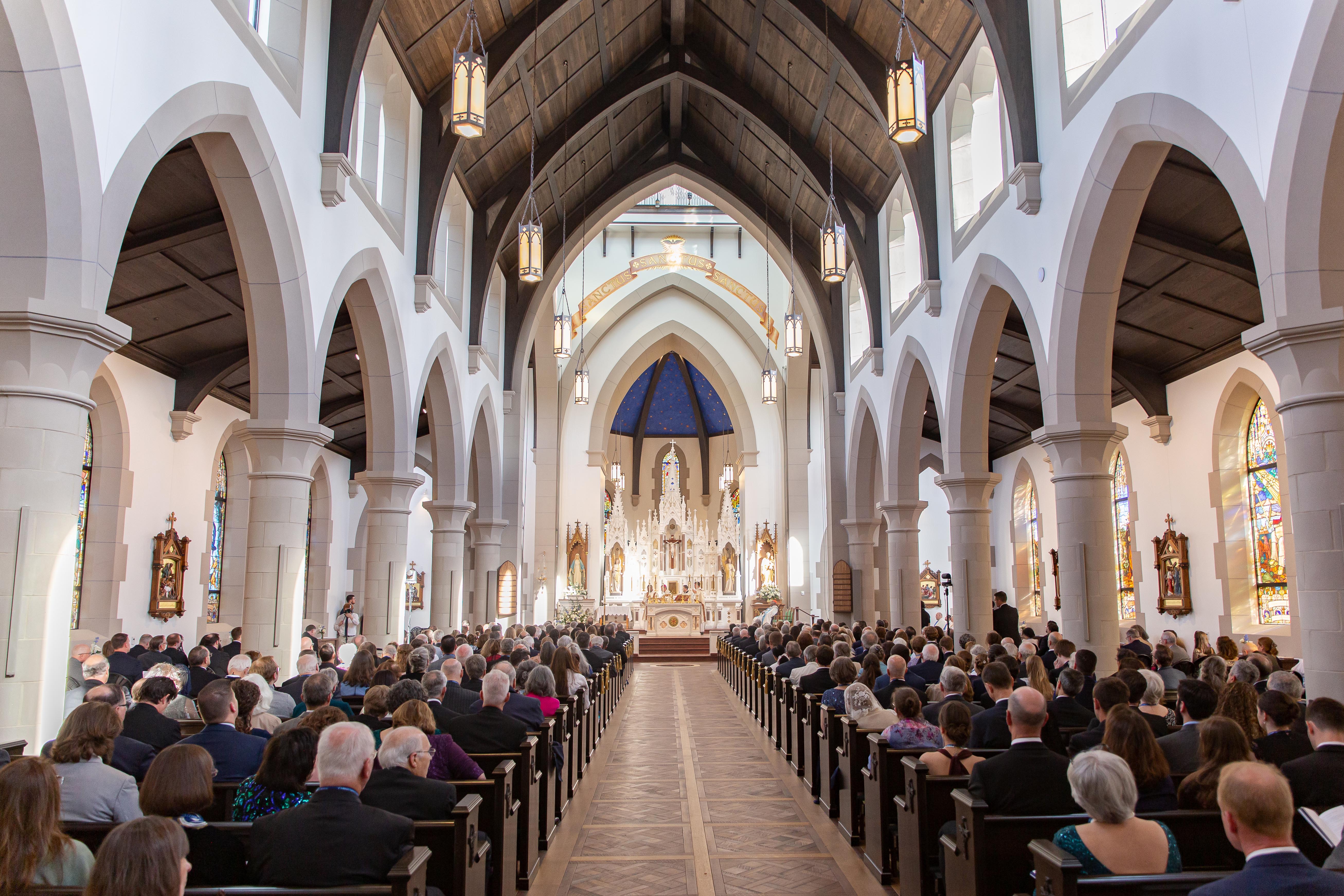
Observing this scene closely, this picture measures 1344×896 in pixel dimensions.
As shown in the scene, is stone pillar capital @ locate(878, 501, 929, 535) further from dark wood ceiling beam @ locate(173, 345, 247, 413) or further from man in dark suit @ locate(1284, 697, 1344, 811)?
man in dark suit @ locate(1284, 697, 1344, 811)

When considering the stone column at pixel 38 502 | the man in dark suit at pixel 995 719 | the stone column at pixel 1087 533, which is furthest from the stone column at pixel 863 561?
the stone column at pixel 38 502

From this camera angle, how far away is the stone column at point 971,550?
39.4ft

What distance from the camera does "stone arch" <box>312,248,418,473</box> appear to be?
1123 cm

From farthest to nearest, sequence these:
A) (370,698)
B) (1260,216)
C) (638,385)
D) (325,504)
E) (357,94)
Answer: (638,385)
(325,504)
(357,94)
(1260,216)
(370,698)

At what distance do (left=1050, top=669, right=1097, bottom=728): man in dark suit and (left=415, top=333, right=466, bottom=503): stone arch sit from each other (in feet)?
36.5

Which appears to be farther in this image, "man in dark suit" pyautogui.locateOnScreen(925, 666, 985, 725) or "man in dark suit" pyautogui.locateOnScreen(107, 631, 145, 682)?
"man in dark suit" pyautogui.locateOnScreen(107, 631, 145, 682)

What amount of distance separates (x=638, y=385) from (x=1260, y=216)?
26.6 meters

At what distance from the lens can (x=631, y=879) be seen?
219 inches

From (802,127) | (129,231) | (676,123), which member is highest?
(676,123)

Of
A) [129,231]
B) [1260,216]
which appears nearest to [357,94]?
[129,231]

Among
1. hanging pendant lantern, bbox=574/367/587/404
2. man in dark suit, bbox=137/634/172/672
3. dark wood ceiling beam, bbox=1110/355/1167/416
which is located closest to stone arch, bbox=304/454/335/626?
hanging pendant lantern, bbox=574/367/587/404

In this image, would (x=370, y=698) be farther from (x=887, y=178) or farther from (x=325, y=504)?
(x=325, y=504)

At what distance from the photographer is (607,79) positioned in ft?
52.8

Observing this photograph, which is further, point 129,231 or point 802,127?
point 802,127
